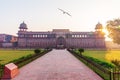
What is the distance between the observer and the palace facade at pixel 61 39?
236ft

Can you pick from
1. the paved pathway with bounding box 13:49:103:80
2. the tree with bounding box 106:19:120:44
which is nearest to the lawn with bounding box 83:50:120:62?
the tree with bounding box 106:19:120:44

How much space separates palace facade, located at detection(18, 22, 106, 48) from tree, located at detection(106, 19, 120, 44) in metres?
28.1

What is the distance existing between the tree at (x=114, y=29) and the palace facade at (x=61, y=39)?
2814 cm

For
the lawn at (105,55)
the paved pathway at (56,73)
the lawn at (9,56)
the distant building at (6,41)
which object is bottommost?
the lawn at (105,55)

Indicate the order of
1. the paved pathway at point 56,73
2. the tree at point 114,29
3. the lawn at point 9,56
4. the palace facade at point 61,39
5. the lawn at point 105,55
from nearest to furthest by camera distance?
the paved pathway at point 56,73, the lawn at point 9,56, the lawn at point 105,55, the tree at point 114,29, the palace facade at point 61,39

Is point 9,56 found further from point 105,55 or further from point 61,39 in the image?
point 61,39

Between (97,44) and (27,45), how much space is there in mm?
22435

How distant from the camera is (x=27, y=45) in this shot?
72375mm

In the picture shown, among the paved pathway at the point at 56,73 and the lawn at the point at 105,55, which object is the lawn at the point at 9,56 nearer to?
the paved pathway at the point at 56,73

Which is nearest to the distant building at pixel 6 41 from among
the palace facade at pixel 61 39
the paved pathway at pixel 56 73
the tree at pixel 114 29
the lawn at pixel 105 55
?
the palace facade at pixel 61 39

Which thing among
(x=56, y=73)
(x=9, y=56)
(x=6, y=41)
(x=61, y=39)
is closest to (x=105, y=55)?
(x=9, y=56)

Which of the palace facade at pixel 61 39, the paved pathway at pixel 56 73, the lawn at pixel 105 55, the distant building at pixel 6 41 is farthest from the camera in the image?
the palace facade at pixel 61 39

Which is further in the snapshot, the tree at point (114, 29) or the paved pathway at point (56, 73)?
the tree at point (114, 29)

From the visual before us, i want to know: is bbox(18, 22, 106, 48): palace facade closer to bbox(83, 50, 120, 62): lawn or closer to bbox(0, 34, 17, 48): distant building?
bbox(0, 34, 17, 48): distant building
